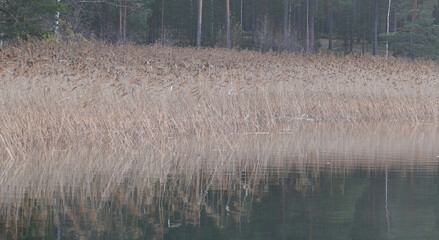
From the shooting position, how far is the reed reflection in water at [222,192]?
6.61 metres

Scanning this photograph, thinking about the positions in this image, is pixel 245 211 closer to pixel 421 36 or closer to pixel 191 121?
pixel 191 121

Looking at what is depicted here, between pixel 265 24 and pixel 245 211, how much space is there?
51.4 metres

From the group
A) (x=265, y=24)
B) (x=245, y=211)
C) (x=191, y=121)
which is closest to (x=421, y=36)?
(x=265, y=24)

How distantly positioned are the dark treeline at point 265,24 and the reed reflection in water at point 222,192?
80.5ft

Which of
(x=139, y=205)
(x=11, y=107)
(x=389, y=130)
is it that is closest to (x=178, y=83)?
(x=11, y=107)

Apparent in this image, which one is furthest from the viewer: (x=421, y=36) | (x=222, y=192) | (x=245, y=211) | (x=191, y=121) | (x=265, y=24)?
(x=421, y=36)

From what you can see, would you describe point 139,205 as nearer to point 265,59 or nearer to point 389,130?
point 389,130

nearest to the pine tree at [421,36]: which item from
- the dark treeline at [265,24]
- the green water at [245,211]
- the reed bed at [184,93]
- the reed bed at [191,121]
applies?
the dark treeline at [265,24]

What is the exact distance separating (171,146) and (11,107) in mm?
3077

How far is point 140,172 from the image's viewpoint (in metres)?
10.6

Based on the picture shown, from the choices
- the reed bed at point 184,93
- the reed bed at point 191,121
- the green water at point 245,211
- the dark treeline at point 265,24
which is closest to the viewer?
the green water at point 245,211

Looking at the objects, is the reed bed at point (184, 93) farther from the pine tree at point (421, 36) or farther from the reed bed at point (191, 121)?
the pine tree at point (421, 36)

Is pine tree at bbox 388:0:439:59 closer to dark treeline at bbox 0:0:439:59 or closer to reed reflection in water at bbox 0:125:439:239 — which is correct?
dark treeline at bbox 0:0:439:59

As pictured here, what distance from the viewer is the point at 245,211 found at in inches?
294
